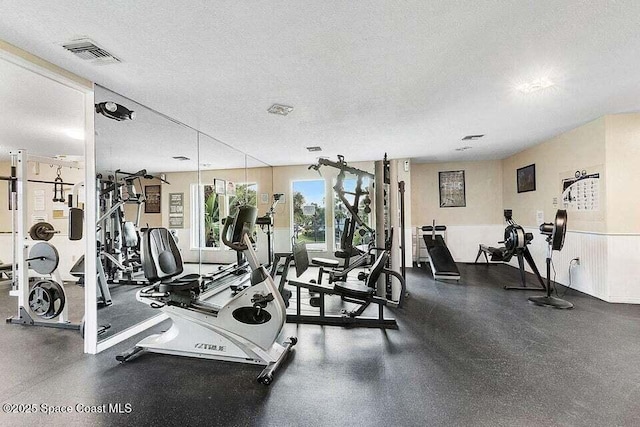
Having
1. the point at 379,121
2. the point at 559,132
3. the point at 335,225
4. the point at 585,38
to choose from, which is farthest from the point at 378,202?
the point at 559,132

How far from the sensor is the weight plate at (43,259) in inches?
132

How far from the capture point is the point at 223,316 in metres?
2.52

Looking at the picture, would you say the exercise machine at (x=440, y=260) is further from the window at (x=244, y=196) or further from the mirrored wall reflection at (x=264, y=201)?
the window at (x=244, y=196)

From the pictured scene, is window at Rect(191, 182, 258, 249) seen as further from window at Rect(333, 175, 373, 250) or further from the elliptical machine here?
window at Rect(333, 175, 373, 250)

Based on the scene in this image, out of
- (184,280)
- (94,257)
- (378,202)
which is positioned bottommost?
(184,280)

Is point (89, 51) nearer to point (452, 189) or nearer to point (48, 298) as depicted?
point (48, 298)

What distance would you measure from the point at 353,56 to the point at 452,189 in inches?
228

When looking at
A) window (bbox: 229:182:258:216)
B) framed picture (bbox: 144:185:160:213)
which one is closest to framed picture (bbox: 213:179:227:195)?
window (bbox: 229:182:258:216)

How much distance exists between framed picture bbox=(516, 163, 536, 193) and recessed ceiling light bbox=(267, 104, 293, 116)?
16.3 feet

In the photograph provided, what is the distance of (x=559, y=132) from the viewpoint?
4652mm

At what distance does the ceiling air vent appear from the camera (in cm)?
204

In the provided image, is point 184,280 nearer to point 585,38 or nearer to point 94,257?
point 94,257

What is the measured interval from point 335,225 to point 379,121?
2851 millimetres

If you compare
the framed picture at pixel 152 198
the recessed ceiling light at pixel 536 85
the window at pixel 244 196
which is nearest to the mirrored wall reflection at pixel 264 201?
the window at pixel 244 196
